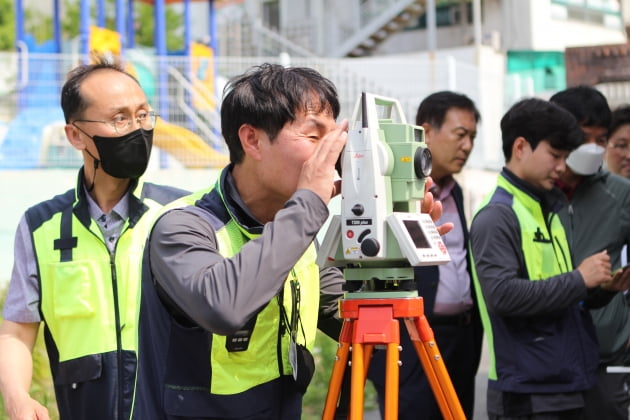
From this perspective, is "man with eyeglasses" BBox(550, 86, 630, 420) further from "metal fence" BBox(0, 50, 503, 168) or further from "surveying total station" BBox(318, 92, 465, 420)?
"metal fence" BBox(0, 50, 503, 168)

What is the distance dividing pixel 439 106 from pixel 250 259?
115 inches

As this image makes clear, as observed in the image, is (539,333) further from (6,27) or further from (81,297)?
(6,27)

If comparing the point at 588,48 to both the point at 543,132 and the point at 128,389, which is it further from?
the point at 128,389

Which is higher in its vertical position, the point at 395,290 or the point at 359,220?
the point at 359,220

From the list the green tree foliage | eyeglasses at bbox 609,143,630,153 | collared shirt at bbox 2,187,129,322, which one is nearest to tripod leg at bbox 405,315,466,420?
collared shirt at bbox 2,187,129,322

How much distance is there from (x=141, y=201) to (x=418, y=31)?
22.7 meters

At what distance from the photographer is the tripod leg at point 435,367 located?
278cm

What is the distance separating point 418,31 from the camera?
25.8 meters

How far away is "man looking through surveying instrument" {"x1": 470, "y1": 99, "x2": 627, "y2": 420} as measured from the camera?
377 centimetres

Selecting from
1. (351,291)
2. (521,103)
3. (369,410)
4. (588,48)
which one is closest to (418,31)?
(588,48)

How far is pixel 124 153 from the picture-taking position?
368 centimetres

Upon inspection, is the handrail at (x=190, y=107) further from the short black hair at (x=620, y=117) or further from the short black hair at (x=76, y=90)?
the short black hair at (x=76, y=90)

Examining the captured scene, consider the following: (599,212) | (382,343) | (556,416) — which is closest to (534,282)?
(556,416)

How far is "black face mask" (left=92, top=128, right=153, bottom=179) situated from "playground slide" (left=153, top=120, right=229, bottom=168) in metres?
6.53
